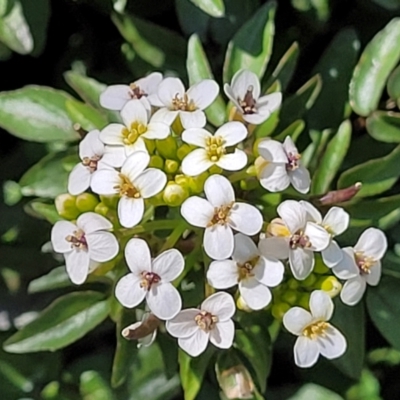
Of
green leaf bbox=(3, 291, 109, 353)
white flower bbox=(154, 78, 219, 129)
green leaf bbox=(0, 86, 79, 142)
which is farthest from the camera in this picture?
green leaf bbox=(0, 86, 79, 142)

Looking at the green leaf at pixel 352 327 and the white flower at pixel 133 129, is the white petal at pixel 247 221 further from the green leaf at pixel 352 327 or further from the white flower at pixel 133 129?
the green leaf at pixel 352 327

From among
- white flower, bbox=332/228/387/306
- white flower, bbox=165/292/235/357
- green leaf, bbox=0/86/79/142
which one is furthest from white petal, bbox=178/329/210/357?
green leaf, bbox=0/86/79/142

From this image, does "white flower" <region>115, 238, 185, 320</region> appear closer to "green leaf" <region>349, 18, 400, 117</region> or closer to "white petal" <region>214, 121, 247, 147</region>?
"white petal" <region>214, 121, 247, 147</region>

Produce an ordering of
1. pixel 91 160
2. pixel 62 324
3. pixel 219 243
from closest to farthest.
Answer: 1. pixel 219 243
2. pixel 91 160
3. pixel 62 324

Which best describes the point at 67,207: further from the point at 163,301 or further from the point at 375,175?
the point at 375,175

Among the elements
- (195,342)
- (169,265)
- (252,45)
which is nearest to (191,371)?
(195,342)

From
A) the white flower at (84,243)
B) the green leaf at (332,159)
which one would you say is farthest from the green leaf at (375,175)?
the white flower at (84,243)
